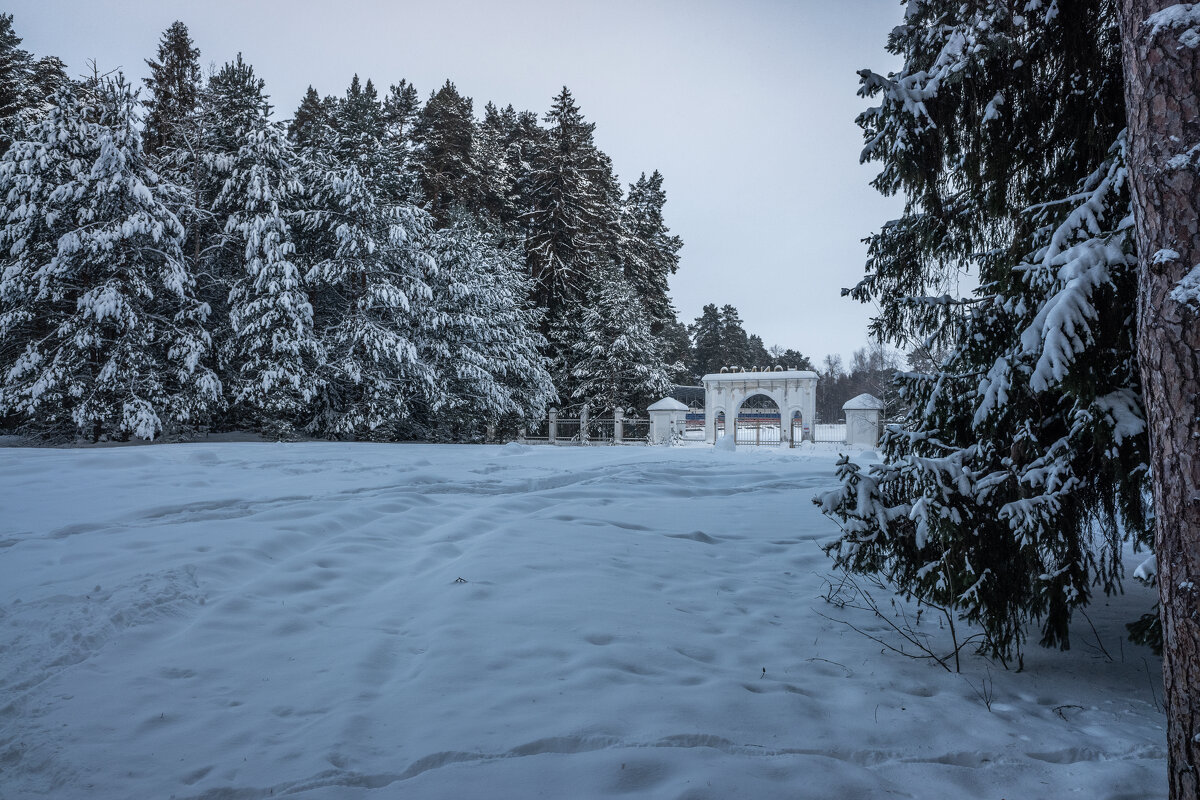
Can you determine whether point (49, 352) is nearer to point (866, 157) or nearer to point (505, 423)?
point (505, 423)

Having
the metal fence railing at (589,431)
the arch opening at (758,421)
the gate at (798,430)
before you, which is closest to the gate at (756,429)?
the arch opening at (758,421)

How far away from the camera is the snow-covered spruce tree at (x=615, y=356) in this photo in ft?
76.5

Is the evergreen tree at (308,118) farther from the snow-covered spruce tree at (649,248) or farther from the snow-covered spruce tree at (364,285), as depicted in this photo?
the snow-covered spruce tree at (649,248)

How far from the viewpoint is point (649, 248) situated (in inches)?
1190

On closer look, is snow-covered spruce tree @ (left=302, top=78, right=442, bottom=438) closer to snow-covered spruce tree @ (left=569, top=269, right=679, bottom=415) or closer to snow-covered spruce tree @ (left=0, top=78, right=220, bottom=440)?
snow-covered spruce tree @ (left=0, top=78, right=220, bottom=440)

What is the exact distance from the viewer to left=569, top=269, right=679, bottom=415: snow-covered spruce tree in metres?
23.3

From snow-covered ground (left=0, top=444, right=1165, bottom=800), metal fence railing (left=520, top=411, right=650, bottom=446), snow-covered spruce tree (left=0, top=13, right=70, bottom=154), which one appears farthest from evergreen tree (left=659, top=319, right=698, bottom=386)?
snow-covered ground (left=0, top=444, right=1165, bottom=800)

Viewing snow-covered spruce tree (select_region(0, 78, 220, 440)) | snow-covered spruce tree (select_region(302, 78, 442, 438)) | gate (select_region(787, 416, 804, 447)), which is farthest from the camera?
gate (select_region(787, 416, 804, 447))

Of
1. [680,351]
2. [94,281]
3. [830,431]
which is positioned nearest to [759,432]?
[830,431]

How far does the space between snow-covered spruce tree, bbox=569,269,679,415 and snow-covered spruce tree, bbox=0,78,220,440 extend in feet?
42.8

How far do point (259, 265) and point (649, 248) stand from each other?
1938 cm

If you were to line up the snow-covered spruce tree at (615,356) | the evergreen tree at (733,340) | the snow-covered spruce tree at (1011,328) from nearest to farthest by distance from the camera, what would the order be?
the snow-covered spruce tree at (1011,328), the snow-covered spruce tree at (615,356), the evergreen tree at (733,340)

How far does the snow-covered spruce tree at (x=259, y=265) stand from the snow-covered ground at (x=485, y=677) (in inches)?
386

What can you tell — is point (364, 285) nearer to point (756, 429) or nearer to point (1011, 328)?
point (1011, 328)
